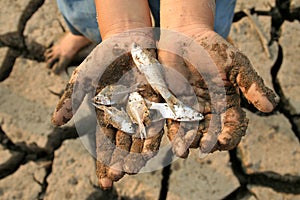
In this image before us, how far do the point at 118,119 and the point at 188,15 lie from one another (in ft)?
1.59

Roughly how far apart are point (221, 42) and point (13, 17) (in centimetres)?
148

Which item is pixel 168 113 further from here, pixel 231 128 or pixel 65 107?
pixel 65 107

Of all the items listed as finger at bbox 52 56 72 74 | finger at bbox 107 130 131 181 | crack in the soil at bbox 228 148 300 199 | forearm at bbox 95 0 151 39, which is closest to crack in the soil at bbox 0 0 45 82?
finger at bbox 52 56 72 74

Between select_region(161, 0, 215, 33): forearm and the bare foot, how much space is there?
0.78 metres

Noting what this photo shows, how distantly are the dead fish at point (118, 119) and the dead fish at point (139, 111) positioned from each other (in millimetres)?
19

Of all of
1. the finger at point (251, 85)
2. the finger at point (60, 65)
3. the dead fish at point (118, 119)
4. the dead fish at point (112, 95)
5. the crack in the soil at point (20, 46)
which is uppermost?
the finger at point (251, 85)

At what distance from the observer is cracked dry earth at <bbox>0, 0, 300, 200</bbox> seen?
1961mm

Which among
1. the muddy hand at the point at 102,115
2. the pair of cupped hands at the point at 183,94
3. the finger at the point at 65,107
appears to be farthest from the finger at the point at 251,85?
the finger at the point at 65,107

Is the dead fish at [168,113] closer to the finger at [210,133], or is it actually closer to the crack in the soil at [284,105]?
the finger at [210,133]

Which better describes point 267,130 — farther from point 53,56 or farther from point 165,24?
point 53,56

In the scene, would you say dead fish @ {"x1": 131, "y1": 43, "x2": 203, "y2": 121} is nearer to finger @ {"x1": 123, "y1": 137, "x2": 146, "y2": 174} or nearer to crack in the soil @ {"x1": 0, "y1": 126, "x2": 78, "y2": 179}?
finger @ {"x1": 123, "y1": 137, "x2": 146, "y2": 174}

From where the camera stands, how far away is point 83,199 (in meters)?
1.94

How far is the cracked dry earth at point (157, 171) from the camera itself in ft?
6.43

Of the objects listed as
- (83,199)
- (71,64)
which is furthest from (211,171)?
(71,64)
